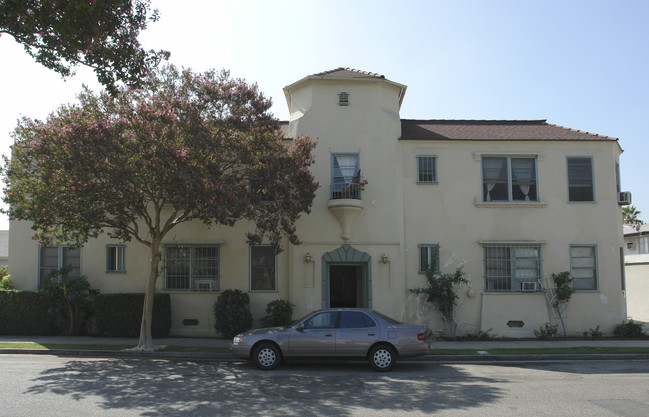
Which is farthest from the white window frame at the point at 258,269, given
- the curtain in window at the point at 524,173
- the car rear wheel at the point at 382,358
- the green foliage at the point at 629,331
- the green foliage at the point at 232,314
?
the green foliage at the point at 629,331

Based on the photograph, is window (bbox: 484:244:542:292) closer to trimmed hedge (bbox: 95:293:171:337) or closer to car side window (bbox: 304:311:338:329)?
car side window (bbox: 304:311:338:329)

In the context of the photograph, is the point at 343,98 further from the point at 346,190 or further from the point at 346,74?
the point at 346,190

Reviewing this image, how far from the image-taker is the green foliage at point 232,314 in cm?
1623

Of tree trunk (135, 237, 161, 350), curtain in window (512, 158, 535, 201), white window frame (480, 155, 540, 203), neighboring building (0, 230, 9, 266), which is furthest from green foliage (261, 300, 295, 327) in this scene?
neighboring building (0, 230, 9, 266)

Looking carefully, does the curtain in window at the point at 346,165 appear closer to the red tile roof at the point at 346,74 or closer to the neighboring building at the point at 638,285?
the red tile roof at the point at 346,74

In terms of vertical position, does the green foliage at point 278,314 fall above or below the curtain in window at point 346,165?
below

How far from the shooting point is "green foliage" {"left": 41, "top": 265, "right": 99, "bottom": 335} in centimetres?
1656

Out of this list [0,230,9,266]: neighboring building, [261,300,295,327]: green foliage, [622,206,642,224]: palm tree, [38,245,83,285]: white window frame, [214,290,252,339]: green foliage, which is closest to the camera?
[261,300,295,327]: green foliage

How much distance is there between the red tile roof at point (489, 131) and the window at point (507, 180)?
2.93 feet

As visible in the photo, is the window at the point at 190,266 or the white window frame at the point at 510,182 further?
the white window frame at the point at 510,182

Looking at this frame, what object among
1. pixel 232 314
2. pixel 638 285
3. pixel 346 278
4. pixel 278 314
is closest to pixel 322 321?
pixel 278 314

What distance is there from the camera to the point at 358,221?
56.2ft

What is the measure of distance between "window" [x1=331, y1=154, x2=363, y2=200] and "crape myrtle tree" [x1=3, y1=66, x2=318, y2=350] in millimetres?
2354

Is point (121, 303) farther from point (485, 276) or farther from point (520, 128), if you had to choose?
point (520, 128)
